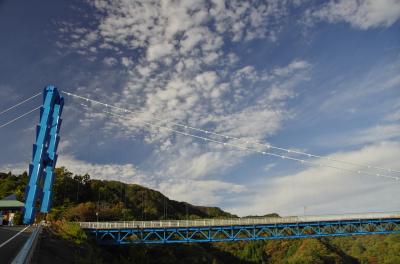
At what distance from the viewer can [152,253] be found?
3359 inches

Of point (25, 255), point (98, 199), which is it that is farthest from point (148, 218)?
point (25, 255)

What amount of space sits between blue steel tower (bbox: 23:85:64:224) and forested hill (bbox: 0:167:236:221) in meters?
35.0

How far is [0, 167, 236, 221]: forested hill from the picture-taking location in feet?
279

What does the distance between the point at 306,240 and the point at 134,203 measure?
65572mm

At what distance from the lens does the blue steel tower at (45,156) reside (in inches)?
1577

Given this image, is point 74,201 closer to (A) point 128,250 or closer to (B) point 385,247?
(A) point 128,250

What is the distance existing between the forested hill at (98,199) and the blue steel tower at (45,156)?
35.0 m

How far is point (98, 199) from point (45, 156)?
7065 centimetres

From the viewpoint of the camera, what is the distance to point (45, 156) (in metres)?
44.3

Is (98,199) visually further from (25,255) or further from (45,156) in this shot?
(25,255)

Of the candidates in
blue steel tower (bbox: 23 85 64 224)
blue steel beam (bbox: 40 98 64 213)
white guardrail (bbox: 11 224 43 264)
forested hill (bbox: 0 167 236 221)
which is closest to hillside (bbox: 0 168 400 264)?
forested hill (bbox: 0 167 236 221)

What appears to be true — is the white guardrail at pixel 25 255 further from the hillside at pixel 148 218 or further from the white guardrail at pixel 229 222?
the white guardrail at pixel 229 222

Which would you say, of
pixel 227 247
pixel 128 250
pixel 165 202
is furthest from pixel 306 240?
pixel 128 250

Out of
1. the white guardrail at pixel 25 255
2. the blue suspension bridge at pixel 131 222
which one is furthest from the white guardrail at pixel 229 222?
the white guardrail at pixel 25 255
